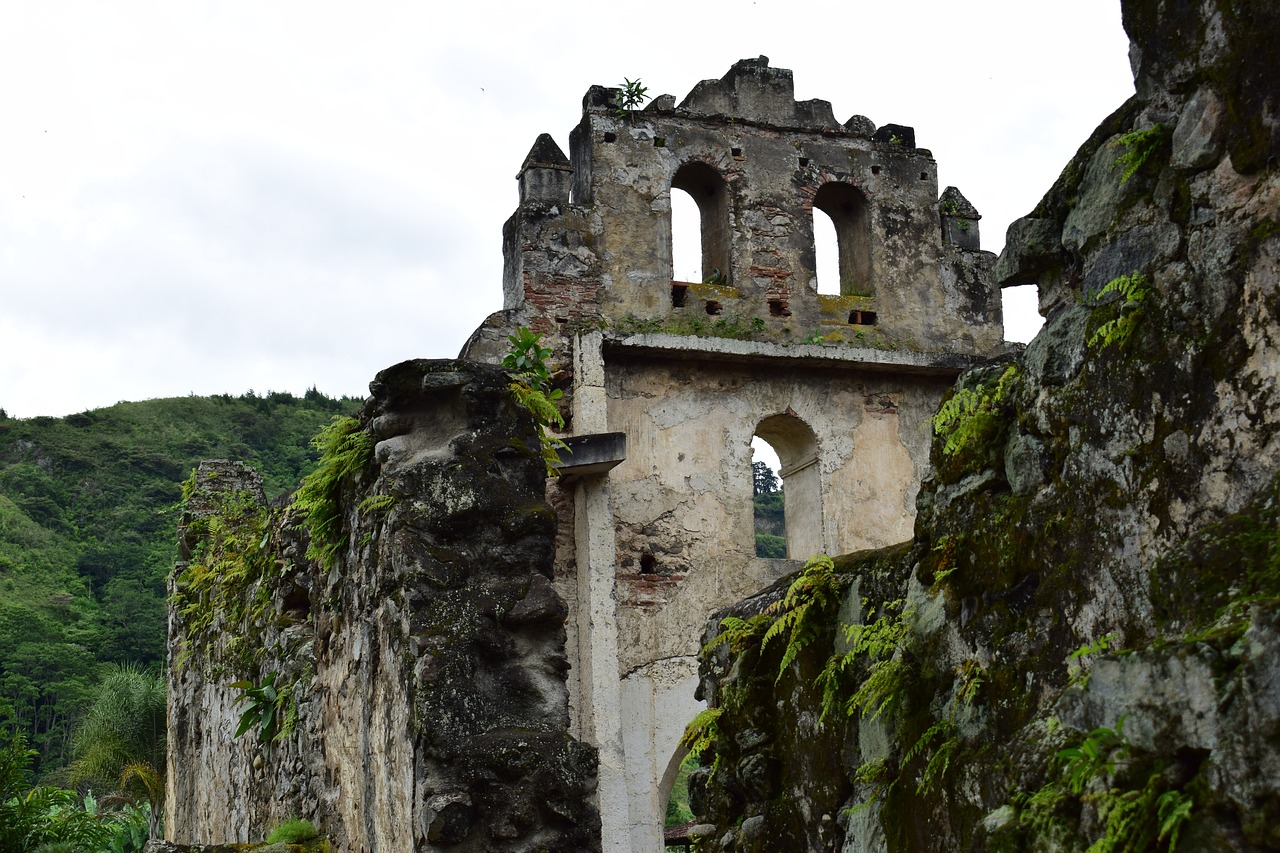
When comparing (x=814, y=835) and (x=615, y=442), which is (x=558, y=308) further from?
(x=814, y=835)

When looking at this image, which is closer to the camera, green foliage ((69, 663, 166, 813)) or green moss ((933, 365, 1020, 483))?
green moss ((933, 365, 1020, 483))

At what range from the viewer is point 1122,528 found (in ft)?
10.1

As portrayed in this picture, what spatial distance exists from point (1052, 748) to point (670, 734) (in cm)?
956

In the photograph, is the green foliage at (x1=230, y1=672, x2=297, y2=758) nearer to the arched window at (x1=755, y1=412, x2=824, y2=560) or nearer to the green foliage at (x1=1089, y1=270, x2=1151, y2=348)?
the arched window at (x1=755, y1=412, x2=824, y2=560)

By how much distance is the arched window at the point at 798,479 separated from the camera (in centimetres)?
1349

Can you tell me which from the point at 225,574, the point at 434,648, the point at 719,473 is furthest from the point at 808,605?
the point at 719,473

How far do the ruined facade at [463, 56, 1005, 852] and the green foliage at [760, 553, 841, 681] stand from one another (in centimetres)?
712

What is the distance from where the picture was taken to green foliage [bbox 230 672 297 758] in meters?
8.88

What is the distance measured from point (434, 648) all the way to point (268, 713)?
3.38 metres

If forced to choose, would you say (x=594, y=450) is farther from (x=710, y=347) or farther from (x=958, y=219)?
(x=958, y=219)

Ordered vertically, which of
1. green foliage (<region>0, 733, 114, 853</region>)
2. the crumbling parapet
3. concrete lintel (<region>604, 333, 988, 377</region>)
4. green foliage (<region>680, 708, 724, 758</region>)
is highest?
the crumbling parapet

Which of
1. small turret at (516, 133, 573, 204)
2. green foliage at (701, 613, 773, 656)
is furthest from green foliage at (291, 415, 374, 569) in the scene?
small turret at (516, 133, 573, 204)

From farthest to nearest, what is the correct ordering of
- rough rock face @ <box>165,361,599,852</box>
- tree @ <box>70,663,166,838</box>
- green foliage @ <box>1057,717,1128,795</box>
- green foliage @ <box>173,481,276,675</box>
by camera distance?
tree @ <box>70,663,166,838</box>, green foliage @ <box>173,481,276,675</box>, rough rock face @ <box>165,361,599,852</box>, green foliage @ <box>1057,717,1128,795</box>

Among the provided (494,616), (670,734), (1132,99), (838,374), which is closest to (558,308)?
(838,374)
